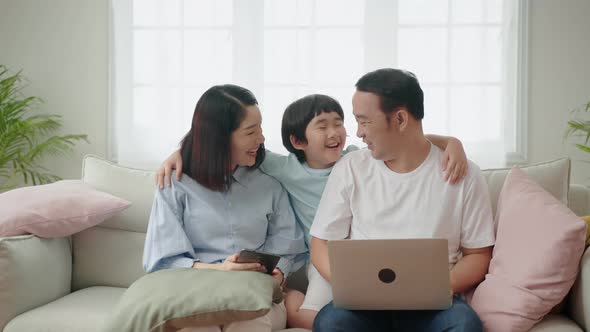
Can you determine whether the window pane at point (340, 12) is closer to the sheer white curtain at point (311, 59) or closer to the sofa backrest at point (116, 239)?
the sheer white curtain at point (311, 59)

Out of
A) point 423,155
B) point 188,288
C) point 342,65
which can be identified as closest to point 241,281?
point 188,288

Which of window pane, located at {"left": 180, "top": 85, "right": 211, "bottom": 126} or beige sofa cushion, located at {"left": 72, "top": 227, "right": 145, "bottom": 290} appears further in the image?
window pane, located at {"left": 180, "top": 85, "right": 211, "bottom": 126}

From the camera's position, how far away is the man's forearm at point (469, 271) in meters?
1.80

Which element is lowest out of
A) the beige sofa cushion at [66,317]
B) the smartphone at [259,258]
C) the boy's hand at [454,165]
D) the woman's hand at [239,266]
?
the beige sofa cushion at [66,317]

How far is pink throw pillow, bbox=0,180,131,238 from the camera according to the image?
2.04m

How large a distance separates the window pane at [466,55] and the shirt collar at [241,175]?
1.89 metres

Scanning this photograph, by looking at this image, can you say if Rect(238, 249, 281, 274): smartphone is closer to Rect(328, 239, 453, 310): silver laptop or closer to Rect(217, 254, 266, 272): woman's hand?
Rect(217, 254, 266, 272): woman's hand

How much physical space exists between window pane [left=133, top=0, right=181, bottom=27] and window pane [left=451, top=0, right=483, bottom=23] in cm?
165

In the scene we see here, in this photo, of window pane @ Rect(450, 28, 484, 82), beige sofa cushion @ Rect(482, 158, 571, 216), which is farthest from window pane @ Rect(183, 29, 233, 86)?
beige sofa cushion @ Rect(482, 158, 571, 216)

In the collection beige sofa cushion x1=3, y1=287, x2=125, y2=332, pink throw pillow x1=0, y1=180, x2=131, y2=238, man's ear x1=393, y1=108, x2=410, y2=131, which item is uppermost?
man's ear x1=393, y1=108, x2=410, y2=131

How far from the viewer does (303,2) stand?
3.67 metres

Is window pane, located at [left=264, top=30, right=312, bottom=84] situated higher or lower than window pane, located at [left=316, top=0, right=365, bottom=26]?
lower

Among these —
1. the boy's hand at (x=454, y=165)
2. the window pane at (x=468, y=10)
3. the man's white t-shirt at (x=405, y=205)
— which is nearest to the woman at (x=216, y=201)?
the man's white t-shirt at (x=405, y=205)

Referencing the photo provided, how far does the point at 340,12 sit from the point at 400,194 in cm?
200
